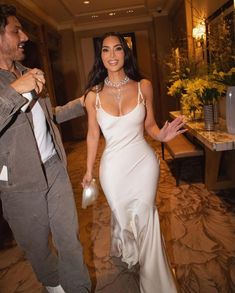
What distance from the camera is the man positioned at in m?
1.46

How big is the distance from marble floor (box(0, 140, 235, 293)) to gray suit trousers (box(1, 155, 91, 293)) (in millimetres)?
464

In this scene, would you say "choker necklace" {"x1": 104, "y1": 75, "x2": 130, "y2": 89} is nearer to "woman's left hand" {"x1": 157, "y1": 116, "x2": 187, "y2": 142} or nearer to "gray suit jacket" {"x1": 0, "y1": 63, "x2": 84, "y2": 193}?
"woman's left hand" {"x1": 157, "y1": 116, "x2": 187, "y2": 142}

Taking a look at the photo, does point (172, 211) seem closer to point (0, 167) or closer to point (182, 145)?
point (182, 145)

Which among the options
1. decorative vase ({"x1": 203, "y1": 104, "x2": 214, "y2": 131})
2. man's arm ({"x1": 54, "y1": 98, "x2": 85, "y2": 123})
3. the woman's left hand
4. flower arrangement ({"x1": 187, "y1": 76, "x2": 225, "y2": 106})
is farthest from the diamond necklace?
decorative vase ({"x1": 203, "y1": 104, "x2": 214, "y2": 131})

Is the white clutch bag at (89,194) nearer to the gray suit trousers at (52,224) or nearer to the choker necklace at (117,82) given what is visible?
the gray suit trousers at (52,224)

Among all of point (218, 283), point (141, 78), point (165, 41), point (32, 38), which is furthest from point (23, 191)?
point (165, 41)

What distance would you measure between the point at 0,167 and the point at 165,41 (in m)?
7.30

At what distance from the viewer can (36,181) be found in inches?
61.0

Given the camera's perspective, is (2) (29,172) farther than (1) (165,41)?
No

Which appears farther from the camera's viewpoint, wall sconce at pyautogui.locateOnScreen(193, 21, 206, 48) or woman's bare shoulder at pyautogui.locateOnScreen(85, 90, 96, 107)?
wall sconce at pyautogui.locateOnScreen(193, 21, 206, 48)

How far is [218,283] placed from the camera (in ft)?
6.43

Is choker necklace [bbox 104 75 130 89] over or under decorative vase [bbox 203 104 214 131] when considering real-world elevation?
over

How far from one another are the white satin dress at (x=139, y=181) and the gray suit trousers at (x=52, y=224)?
33 centimetres

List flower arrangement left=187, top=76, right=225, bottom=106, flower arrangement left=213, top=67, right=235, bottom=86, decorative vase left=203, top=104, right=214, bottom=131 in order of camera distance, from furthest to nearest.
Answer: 1. decorative vase left=203, top=104, right=214, bottom=131
2. flower arrangement left=187, top=76, right=225, bottom=106
3. flower arrangement left=213, top=67, right=235, bottom=86
